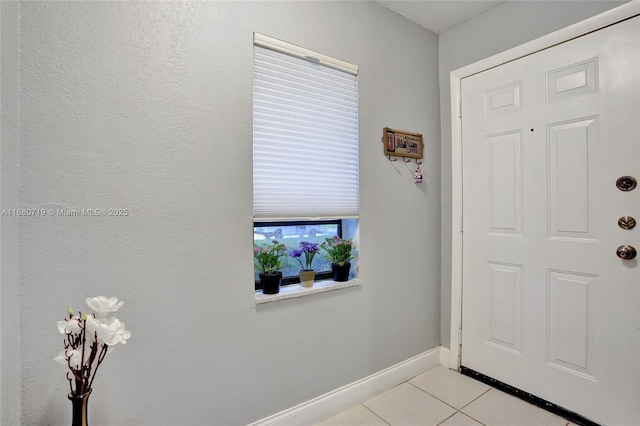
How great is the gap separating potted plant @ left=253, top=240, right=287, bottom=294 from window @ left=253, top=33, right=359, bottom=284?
136 millimetres

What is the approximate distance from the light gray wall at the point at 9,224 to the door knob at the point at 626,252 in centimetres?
254

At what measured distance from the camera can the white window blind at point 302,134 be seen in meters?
1.47

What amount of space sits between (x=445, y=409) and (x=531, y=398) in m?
0.56

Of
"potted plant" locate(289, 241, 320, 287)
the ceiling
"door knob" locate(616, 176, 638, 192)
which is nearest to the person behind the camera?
"door knob" locate(616, 176, 638, 192)

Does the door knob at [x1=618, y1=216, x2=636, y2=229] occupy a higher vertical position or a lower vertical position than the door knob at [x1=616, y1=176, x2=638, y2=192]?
lower

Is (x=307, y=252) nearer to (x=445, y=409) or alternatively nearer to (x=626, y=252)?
(x=445, y=409)

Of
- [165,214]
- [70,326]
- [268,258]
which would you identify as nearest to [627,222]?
[268,258]

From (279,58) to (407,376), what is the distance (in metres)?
2.20

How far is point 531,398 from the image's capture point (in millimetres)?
1758

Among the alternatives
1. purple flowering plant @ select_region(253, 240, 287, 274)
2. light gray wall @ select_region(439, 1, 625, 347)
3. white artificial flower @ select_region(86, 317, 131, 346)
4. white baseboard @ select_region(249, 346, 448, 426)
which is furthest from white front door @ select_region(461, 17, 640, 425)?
white artificial flower @ select_region(86, 317, 131, 346)

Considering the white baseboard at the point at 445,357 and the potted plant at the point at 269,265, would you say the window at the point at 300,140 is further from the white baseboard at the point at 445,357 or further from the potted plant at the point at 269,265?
the white baseboard at the point at 445,357

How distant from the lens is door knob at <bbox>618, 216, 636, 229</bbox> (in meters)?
1.41

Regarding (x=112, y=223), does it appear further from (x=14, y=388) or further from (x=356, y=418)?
(x=356, y=418)

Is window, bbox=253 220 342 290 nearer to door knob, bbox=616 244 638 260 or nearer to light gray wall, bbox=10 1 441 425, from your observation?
light gray wall, bbox=10 1 441 425
